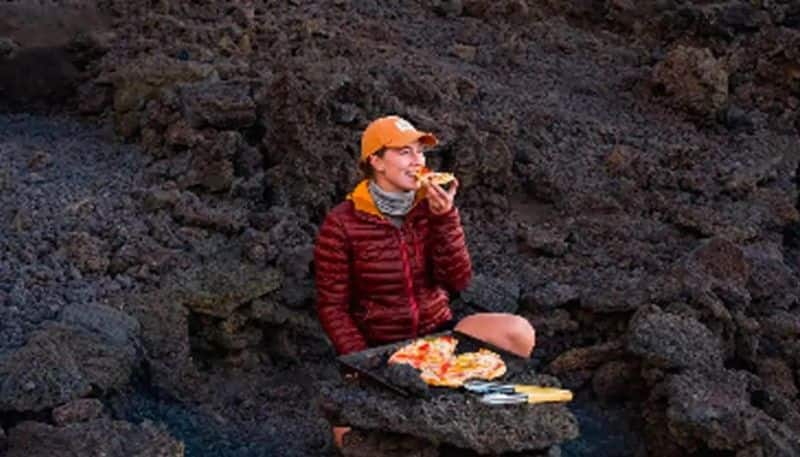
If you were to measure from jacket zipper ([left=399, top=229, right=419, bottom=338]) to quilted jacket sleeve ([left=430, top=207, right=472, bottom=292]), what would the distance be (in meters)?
0.14

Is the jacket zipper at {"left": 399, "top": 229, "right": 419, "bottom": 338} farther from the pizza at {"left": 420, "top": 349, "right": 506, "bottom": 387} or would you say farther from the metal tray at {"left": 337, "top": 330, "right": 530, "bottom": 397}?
the pizza at {"left": 420, "top": 349, "right": 506, "bottom": 387}

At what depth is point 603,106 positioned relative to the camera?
30.4ft

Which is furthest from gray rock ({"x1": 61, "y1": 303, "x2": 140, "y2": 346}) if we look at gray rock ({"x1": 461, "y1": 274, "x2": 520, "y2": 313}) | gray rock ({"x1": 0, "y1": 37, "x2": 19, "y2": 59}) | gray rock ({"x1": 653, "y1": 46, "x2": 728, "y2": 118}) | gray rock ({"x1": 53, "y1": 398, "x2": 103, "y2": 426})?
gray rock ({"x1": 653, "y1": 46, "x2": 728, "y2": 118})

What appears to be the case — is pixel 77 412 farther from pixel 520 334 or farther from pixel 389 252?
pixel 520 334

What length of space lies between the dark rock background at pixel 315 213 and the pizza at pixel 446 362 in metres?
0.88

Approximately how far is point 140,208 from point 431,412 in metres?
2.80

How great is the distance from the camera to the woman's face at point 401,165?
5066 millimetres

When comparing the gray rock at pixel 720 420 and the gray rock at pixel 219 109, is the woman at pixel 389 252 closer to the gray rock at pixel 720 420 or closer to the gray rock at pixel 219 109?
the gray rock at pixel 720 420

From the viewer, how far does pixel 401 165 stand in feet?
16.6

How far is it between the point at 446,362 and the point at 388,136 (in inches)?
41.2

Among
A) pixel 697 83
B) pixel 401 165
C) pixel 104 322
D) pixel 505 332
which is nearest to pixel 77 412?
pixel 104 322

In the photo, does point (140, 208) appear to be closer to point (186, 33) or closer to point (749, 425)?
point (186, 33)

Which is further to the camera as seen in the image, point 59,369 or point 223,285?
point 223,285

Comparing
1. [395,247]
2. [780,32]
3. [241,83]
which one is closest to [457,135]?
[241,83]
